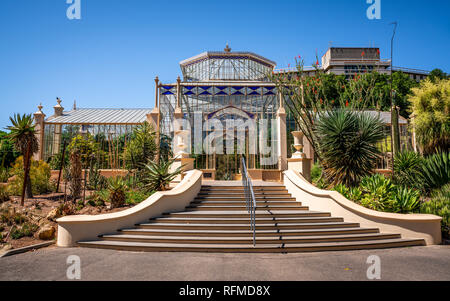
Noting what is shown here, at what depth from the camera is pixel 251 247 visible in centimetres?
595

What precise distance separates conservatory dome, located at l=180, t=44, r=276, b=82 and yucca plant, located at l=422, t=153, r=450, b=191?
1807 cm

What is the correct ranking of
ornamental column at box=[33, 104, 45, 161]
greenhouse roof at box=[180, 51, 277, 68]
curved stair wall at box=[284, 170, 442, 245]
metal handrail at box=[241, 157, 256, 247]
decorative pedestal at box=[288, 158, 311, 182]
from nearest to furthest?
metal handrail at box=[241, 157, 256, 247] → curved stair wall at box=[284, 170, 442, 245] → decorative pedestal at box=[288, 158, 311, 182] → ornamental column at box=[33, 104, 45, 161] → greenhouse roof at box=[180, 51, 277, 68]

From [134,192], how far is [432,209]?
Answer: 9738 mm

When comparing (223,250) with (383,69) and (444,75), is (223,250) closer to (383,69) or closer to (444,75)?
(444,75)

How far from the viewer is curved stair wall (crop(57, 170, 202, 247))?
6.43 m

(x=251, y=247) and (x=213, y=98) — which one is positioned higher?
(x=213, y=98)

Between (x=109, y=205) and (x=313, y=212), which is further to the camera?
(x=109, y=205)

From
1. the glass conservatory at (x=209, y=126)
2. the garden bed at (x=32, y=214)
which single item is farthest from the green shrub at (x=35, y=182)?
the glass conservatory at (x=209, y=126)

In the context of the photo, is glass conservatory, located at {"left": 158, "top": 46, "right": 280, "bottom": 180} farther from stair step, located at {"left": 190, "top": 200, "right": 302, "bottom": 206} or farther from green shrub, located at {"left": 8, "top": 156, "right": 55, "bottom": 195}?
green shrub, located at {"left": 8, "top": 156, "right": 55, "bottom": 195}

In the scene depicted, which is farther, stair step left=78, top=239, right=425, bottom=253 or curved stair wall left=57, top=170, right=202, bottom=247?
curved stair wall left=57, top=170, right=202, bottom=247

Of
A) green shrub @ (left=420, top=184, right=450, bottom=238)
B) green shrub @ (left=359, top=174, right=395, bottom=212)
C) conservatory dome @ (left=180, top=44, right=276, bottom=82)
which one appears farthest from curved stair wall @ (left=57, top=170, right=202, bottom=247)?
conservatory dome @ (left=180, top=44, right=276, bottom=82)

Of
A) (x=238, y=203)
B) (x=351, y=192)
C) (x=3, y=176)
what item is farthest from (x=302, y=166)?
(x=3, y=176)

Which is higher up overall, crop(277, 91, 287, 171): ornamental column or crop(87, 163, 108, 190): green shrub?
crop(277, 91, 287, 171): ornamental column
